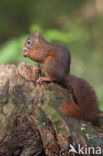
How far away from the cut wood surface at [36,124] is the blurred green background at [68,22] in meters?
4.93

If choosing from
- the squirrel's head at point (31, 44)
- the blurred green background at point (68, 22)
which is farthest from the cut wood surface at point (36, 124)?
the blurred green background at point (68, 22)

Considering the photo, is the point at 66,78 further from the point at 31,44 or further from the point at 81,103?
the point at 31,44

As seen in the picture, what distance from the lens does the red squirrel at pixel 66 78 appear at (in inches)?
101

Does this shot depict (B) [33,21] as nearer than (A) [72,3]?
Yes

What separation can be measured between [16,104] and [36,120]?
9.2 inches

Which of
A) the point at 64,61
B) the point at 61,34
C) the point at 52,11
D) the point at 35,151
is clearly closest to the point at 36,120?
the point at 35,151

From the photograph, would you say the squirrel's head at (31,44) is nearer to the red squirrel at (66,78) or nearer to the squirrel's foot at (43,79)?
the red squirrel at (66,78)

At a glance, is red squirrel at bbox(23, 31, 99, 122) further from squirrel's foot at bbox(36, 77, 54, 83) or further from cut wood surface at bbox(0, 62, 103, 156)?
cut wood surface at bbox(0, 62, 103, 156)

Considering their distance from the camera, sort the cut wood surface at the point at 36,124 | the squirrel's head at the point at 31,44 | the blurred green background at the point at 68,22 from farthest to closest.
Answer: the blurred green background at the point at 68,22
the squirrel's head at the point at 31,44
the cut wood surface at the point at 36,124

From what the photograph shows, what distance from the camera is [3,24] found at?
8508mm

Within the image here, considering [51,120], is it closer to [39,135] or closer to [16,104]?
[39,135]

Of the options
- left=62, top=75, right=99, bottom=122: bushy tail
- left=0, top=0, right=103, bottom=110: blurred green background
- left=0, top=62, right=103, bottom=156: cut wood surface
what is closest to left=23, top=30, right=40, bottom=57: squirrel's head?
left=62, top=75, right=99, bottom=122: bushy tail

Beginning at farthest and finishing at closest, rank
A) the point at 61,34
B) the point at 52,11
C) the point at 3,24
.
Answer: the point at 52,11, the point at 3,24, the point at 61,34

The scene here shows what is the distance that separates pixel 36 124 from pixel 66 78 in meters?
0.70
